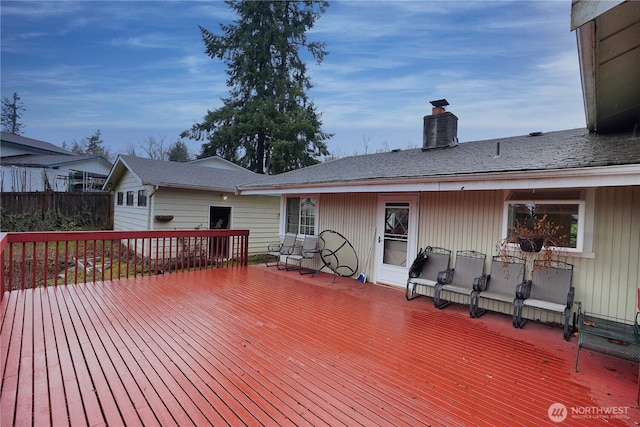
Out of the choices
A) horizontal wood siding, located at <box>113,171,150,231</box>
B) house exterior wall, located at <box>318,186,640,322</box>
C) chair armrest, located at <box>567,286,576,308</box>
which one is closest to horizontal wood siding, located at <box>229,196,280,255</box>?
horizontal wood siding, located at <box>113,171,150,231</box>

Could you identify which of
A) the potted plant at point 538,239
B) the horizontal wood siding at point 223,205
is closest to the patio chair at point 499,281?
the potted plant at point 538,239

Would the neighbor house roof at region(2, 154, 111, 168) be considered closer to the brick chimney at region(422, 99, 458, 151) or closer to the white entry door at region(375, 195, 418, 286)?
the white entry door at region(375, 195, 418, 286)

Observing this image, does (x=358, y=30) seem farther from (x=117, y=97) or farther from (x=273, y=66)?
(x=117, y=97)

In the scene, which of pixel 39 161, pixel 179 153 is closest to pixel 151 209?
pixel 39 161

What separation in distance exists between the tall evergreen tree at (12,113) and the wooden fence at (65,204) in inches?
1200

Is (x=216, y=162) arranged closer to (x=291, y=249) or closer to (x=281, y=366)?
(x=291, y=249)

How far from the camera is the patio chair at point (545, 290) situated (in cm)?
372

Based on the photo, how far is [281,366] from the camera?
2.65 m

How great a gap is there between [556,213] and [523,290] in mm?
1149

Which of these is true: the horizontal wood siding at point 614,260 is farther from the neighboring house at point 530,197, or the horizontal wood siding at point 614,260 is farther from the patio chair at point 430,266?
the patio chair at point 430,266

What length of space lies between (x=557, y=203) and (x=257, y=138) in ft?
54.3

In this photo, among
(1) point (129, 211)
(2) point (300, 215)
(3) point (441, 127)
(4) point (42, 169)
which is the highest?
(3) point (441, 127)

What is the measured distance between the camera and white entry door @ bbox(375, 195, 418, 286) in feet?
18.1

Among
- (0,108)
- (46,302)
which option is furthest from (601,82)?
(0,108)
